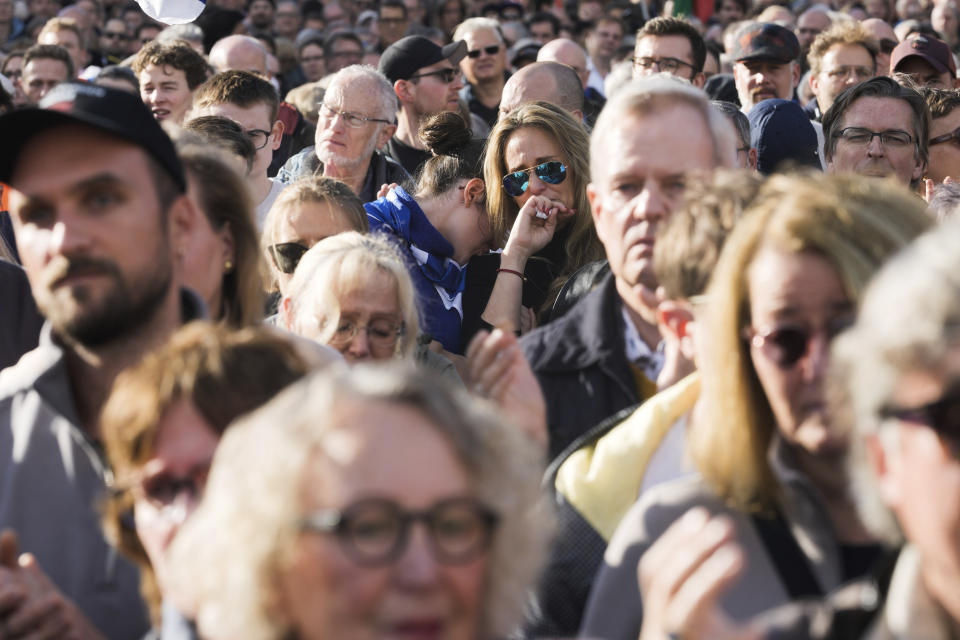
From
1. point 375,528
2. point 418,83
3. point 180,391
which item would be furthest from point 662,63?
point 375,528

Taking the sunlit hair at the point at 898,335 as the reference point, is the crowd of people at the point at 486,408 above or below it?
below

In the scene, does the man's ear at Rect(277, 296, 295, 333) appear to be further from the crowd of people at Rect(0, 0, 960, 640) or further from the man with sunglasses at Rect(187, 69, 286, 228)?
the man with sunglasses at Rect(187, 69, 286, 228)

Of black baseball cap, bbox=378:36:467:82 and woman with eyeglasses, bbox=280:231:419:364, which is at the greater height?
woman with eyeglasses, bbox=280:231:419:364

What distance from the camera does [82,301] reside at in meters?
2.66

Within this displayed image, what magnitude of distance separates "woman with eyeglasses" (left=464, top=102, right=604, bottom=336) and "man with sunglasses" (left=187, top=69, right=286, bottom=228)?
159 cm

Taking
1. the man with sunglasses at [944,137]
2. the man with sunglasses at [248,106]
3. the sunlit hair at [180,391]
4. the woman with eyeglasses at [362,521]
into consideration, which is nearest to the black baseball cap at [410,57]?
the man with sunglasses at [248,106]

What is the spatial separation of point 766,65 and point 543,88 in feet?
4.94


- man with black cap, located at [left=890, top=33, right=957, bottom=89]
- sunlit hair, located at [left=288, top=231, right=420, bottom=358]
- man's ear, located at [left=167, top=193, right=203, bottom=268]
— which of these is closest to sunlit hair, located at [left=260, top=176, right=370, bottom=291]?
sunlit hair, located at [left=288, top=231, right=420, bottom=358]

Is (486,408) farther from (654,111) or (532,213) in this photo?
(532,213)

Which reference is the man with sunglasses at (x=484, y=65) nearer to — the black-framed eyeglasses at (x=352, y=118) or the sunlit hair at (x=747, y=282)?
the black-framed eyeglasses at (x=352, y=118)

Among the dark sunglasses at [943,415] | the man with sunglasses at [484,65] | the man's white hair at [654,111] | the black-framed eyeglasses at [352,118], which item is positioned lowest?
the man with sunglasses at [484,65]

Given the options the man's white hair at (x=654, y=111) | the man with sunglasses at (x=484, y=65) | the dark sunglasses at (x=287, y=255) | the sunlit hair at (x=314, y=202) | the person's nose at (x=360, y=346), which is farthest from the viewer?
the man with sunglasses at (x=484, y=65)

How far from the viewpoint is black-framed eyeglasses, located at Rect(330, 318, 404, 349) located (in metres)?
3.88

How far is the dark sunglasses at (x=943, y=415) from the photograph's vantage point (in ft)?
5.28
